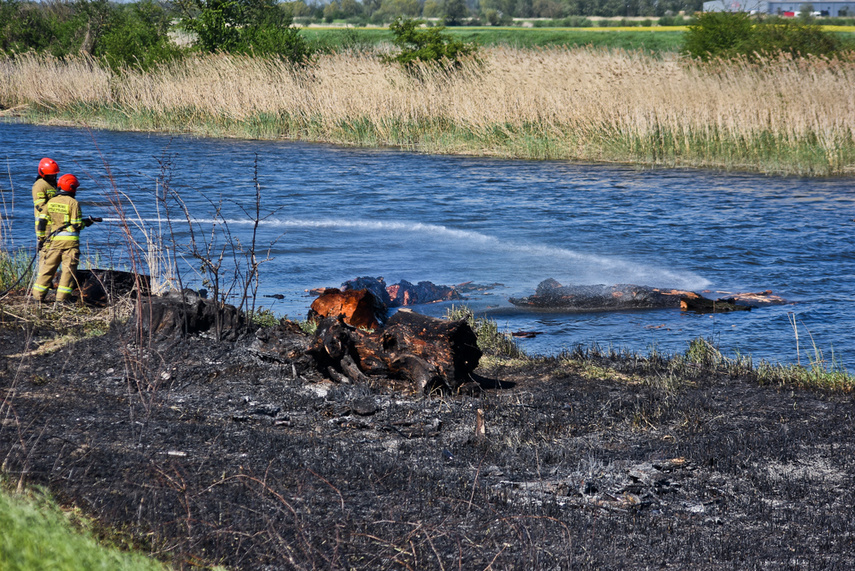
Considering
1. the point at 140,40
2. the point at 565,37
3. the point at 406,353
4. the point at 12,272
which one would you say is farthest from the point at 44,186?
the point at 565,37

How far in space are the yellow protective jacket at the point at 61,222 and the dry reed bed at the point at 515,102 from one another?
12.7 metres

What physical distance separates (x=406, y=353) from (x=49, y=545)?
3.46 meters

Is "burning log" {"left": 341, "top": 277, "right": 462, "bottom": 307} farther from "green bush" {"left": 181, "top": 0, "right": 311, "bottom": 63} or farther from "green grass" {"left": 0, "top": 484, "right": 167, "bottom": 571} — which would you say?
"green bush" {"left": 181, "top": 0, "right": 311, "bottom": 63}

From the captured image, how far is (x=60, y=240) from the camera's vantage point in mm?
8188

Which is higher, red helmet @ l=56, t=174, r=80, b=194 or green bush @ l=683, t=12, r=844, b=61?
green bush @ l=683, t=12, r=844, b=61

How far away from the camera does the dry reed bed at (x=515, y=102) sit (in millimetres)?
17125

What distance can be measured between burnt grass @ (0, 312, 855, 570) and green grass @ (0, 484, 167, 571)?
0.68ft

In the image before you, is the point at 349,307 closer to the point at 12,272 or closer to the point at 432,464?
the point at 432,464

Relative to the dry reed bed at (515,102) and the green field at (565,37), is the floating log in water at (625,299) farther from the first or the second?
the green field at (565,37)

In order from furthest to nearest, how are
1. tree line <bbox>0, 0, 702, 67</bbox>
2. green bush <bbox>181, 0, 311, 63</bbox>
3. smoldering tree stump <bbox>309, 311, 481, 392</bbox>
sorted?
tree line <bbox>0, 0, 702, 67</bbox> < green bush <bbox>181, 0, 311, 63</bbox> < smoldering tree stump <bbox>309, 311, 481, 392</bbox>

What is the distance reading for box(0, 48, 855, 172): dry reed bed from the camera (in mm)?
17125

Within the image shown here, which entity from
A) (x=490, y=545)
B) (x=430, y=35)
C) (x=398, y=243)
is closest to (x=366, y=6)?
(x=430, y=35)

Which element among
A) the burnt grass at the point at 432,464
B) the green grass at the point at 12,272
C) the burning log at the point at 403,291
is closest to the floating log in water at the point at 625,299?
the burning log at the point at 403,291

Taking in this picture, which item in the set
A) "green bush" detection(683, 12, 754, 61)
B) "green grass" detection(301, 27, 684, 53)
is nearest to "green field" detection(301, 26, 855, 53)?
"green grass" detection(301, 27, 684, 53)
